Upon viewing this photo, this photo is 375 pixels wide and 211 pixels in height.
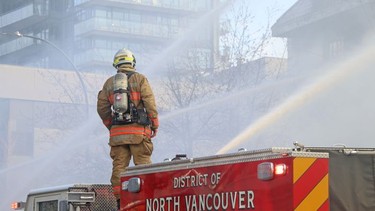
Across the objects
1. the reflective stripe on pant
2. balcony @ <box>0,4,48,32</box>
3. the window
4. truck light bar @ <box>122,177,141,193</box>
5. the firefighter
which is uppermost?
balcony @ <box>0,4,48,32</box>

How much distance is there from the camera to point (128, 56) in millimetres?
7012

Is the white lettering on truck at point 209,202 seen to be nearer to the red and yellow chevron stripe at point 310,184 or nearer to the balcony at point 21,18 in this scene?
the red and yellow chevron stripe at point 310,184

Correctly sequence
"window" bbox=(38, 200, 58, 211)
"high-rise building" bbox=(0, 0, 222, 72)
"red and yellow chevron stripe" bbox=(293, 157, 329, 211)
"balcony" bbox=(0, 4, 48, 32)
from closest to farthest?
"red and yellow chevron stripe" bbox=(293, 157, 329, 211), "window" bbox=(38, 200, 58, 211), "high-rise building" bbox=(0, 0, 222, 72), "balcony" bbox=(0, 4, 48, 32)

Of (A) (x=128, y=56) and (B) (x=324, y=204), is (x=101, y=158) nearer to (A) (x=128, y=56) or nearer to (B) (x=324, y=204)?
(A) (x=128, y=56)

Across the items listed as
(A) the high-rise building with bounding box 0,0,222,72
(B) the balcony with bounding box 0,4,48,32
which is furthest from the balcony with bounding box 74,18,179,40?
(B) the balcony with bounding box 0,4,48,32

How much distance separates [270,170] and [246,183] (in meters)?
0.25

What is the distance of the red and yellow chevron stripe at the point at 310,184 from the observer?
473cm

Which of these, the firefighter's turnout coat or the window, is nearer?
the firefighter's turnout coat

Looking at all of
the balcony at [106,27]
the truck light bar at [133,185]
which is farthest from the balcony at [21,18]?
the truck light bar at [133,185]

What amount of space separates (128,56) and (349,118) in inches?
495

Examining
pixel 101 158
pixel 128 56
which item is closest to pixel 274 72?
pixel 101 158

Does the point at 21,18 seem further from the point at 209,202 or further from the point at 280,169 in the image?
the point at 280,169

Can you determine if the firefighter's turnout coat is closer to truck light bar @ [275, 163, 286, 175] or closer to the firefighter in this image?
the firefighter

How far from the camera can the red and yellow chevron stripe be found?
15.5 feet
